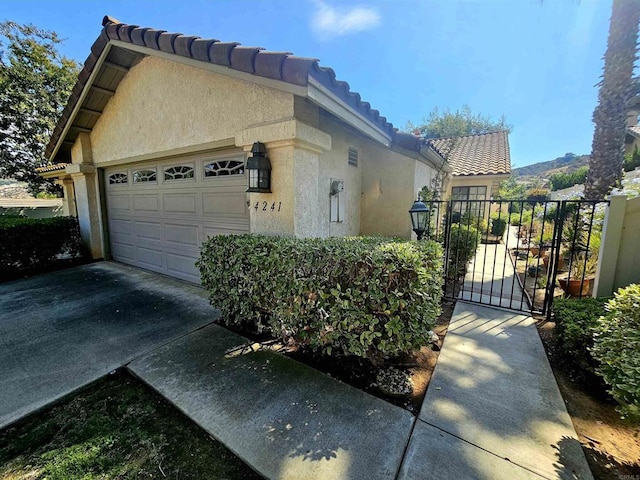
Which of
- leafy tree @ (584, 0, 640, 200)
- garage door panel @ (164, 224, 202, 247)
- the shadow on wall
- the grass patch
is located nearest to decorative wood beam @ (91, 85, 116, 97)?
garage door panel @ (164, 224, 202, 247)

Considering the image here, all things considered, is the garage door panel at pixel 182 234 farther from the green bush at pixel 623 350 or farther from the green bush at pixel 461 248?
the green bush at pixel 623 350

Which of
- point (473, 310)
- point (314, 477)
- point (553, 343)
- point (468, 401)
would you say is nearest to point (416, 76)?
point (473, 310)

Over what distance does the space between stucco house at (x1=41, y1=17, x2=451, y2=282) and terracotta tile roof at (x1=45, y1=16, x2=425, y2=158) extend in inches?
0.8

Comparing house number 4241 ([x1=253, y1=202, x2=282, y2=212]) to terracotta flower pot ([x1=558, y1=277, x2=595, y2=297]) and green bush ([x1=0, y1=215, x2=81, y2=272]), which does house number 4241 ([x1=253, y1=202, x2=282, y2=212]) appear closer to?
terracotta flower pot ([x1=558, y1=277, x2=595, y2=297])

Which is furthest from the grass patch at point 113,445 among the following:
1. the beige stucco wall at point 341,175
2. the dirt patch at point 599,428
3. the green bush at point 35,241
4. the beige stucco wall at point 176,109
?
the green bush at point 35,241

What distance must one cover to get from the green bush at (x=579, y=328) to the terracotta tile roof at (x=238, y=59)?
3.99 meters

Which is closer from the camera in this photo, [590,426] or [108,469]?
[108,469]

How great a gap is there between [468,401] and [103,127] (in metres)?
10.2

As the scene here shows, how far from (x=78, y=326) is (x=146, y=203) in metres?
3.83

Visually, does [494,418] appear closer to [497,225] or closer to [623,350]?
[623,350]

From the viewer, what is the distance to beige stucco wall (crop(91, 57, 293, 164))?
15.0ft

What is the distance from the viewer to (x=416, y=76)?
521 inches

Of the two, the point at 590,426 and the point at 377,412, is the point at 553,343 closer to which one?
the point at 590,426

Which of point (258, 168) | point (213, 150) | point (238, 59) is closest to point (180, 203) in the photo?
point (213, 150)
